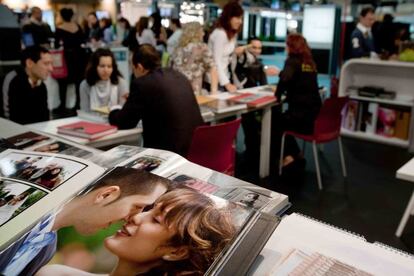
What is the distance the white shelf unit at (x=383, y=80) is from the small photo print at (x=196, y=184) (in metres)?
4.38

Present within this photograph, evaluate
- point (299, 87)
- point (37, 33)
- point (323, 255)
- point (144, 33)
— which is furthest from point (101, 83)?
point (144, 33)

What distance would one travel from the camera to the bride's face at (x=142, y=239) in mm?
680

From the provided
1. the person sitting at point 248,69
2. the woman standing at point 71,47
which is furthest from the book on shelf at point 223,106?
the woman standing at point 71,47

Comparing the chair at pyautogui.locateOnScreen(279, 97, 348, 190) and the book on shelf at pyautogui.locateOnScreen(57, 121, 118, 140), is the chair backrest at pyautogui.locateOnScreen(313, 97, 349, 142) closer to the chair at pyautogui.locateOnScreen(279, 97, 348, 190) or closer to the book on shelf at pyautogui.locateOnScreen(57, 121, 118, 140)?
the chair at pyautogui.locateOnScreen(279, 97, 348, 190)

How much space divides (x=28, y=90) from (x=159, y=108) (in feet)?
3.59

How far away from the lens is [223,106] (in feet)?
10.4

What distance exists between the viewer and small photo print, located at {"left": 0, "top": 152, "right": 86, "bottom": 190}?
3.05 ft

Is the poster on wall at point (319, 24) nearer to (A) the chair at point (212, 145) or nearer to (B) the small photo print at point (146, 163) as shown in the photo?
(A) the chair at point (212, 145)

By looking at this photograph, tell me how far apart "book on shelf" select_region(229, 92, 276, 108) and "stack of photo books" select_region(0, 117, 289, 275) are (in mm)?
2455

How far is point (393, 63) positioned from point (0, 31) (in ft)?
13.3

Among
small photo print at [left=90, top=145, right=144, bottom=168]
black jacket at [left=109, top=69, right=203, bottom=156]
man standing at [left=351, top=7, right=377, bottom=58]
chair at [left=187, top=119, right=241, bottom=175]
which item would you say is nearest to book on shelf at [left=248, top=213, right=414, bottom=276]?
small photo print at [left=90, top=145, right=144, bottom=168]

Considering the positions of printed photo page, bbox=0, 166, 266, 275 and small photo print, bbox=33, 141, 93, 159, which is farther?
small photo print, bbox=33, 141, 93, 159

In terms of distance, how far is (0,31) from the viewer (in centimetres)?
402

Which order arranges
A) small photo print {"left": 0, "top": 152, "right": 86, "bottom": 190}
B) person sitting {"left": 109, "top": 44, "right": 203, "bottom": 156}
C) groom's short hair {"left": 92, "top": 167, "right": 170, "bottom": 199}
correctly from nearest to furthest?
groom's short hair {"left": 92, "top": 167, "right": 170, "bottom": 199} < small photo print {"left": 0, "top": 152, "right": 86, "bottom": 190} < person sitting {"left": 109, "top": 44, "right": 203, "bottom": 156}
